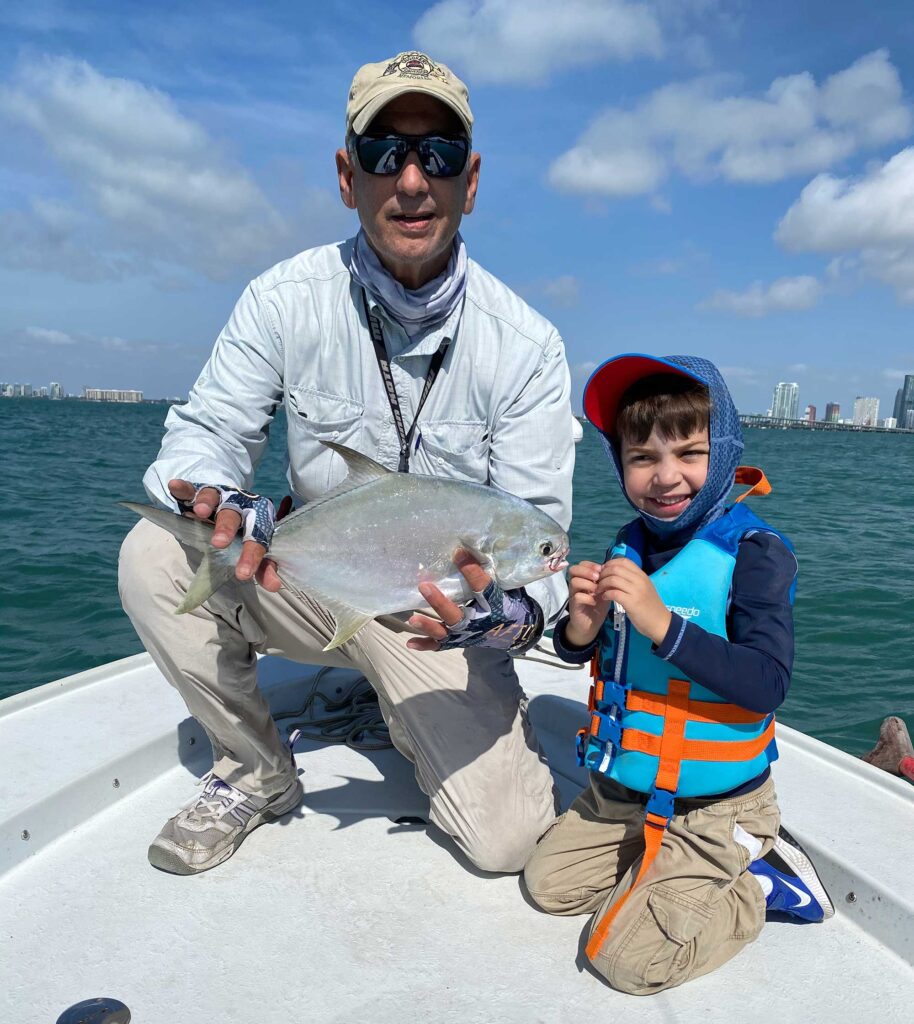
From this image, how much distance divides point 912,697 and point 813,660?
1028 millimetres

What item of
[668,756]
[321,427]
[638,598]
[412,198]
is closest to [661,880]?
[668,756]

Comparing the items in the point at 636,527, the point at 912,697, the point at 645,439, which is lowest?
the point at 912,697

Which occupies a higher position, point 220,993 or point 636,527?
point 636,527

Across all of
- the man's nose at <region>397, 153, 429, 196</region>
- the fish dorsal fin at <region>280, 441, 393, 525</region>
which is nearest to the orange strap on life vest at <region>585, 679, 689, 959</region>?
the fish dorsal fin at <region>280, 441, 393, 525</region>

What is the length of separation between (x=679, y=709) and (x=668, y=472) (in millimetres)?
710

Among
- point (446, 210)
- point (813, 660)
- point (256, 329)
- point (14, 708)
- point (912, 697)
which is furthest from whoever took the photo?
point (813, 660)

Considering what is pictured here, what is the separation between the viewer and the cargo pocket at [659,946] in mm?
2252

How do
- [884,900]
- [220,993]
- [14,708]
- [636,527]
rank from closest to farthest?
[220,993], [884,900], [636,527], [14,708]

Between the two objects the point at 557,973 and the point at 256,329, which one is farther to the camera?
the point at 256,329

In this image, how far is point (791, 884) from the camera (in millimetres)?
2518

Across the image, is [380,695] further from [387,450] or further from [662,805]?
[662,805]

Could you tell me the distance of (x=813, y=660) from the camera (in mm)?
8414

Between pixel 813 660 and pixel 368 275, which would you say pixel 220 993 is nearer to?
pixel 368 275

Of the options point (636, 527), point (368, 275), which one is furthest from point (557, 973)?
point (368, 275)
